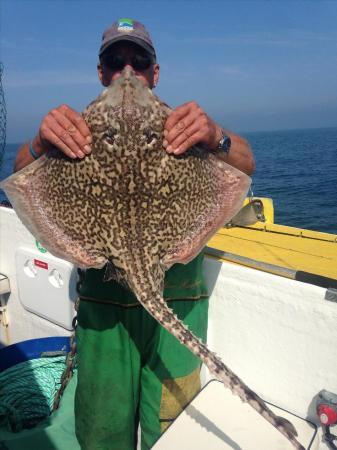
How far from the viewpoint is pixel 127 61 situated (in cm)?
261

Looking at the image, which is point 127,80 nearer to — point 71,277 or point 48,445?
point 71,277

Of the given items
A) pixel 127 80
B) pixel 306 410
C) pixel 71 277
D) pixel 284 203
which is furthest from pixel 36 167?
pixel 284 203

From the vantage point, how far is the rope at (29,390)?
367 cm

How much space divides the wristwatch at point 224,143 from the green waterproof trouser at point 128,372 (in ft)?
3.62

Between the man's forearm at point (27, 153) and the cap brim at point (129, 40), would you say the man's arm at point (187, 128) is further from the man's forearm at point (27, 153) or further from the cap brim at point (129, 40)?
the man's forearm at point (27, 153)

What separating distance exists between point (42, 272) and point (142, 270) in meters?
2.77

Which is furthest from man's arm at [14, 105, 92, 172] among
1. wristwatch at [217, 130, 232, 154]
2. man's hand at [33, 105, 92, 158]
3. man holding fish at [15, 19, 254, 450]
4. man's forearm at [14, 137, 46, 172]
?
wristwatch at [217, 130, 232, 154]

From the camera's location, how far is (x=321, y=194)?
21531mm

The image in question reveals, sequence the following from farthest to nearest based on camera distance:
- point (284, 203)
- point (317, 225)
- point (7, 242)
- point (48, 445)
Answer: point (284, 203) → point (317, 225) → point (7, 242) → point (48, 445)

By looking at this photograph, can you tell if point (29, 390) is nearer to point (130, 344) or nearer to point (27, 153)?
point (130, 344)

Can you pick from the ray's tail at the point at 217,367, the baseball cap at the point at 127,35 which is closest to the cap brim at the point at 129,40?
the baseball cap at the point at 127,35

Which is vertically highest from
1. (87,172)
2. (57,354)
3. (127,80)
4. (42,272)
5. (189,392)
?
(127,80)

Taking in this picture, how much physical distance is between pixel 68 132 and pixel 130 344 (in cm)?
152

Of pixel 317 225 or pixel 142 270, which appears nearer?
pixel 142 270
